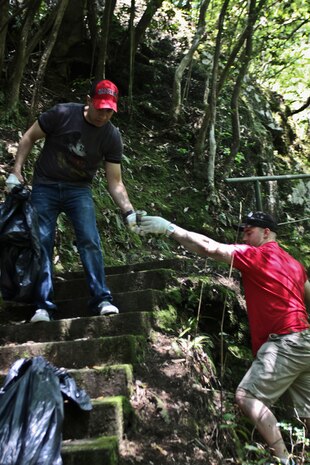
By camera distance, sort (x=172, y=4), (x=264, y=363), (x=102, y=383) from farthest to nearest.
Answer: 1. (x=172, y=4)
2. (x=264, y=363)
3. (x=102, y=383)

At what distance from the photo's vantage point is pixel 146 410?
121 inches

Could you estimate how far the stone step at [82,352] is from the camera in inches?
130

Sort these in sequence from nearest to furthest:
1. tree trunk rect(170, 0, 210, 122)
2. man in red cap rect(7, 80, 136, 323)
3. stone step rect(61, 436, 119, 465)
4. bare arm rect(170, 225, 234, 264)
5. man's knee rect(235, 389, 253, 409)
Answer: stone step rect(61, 436, 119, 465)
man's knee rect(235, 389, 253, 409)
bare arm rect(170, 225, 234, 264)
man in red cap rect(7, 80, 136, 323)
tree trunk rect(170, 0, 210, 122)

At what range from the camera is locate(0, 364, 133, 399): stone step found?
9.97ft

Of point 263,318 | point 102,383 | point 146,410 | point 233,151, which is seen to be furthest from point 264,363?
point 233,151

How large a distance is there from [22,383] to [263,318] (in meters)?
2.01

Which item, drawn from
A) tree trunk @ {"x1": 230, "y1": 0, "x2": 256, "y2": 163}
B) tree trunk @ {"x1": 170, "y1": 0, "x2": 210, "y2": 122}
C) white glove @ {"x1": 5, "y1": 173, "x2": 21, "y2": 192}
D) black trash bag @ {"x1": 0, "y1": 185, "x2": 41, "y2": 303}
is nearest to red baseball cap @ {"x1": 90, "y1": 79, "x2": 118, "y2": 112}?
white glove @ {"x1": 5, "y1": 173, "x2": 21, "y2": 192}

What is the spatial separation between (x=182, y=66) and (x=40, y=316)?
6691mm

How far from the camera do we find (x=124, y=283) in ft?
14.8

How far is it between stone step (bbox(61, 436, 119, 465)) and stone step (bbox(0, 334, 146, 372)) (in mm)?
834

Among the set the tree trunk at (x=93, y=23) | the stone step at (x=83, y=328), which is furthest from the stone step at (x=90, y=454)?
the tree trunk at (x=93, y=23)

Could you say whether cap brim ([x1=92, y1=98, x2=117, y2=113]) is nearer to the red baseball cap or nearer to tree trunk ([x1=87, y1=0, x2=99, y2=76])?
the red baseball cap

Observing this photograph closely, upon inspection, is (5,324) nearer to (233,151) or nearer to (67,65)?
(233,151)

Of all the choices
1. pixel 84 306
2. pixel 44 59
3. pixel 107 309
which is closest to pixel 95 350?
pixel 107 309
